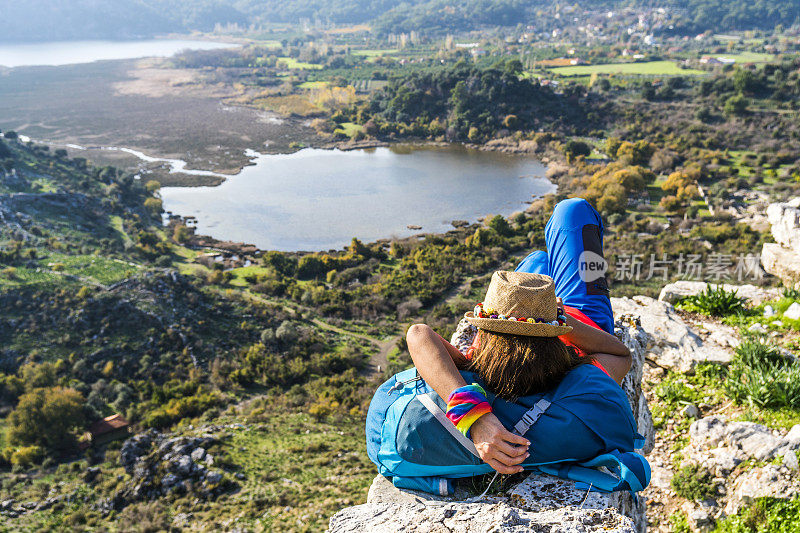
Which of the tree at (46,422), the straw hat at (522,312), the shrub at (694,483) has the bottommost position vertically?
the tree at (46,422)

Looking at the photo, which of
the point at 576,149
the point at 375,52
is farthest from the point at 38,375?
the point at 375,52

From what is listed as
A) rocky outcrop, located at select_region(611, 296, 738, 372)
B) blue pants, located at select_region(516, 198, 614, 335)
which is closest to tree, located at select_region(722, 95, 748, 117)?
rocky outcrop, located at select_region(611, 296, 738, 372)

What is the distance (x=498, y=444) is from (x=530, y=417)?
18cm

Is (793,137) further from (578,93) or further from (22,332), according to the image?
(22,332)

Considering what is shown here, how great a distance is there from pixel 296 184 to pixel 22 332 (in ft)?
76.6

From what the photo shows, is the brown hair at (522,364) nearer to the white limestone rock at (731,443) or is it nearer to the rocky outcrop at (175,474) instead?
the white limestone rock at (731,443)

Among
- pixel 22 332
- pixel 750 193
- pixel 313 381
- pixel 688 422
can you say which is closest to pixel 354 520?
pixel 688 422

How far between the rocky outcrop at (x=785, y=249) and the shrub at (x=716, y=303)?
10.5 feet

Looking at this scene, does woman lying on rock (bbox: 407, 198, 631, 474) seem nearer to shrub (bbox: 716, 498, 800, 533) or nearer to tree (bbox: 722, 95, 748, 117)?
shrub (bbox: 716, 498, 800, 533)

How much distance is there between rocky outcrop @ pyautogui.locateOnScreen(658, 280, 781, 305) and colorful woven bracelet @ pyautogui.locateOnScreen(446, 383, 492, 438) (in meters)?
6.78

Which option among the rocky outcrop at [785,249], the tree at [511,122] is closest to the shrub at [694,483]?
the rocky outcrop at [785,249]

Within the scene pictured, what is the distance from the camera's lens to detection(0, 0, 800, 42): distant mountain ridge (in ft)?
399

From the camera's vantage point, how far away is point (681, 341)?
5855mm

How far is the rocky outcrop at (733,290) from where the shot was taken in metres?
7.08
